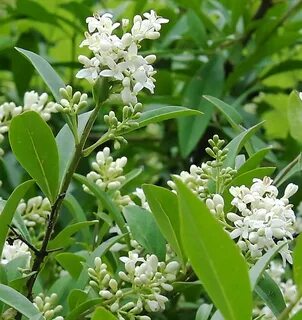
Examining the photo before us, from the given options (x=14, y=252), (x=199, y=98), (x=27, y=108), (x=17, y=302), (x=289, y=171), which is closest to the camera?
(x=17, y=302)

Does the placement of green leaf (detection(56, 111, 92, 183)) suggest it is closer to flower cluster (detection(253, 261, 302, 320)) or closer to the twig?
the twig

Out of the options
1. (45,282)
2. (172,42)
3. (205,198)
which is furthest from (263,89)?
(205,198)

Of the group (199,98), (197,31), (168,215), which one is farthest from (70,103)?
(197,31)

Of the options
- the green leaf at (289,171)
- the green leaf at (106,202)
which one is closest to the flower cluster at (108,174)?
the green leaf at (106,202)

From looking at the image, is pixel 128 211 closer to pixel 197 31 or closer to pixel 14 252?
pixel 14 252

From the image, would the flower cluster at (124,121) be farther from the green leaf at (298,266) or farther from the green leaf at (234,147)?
the green leaf at (298,266)
